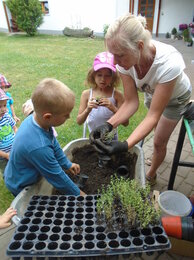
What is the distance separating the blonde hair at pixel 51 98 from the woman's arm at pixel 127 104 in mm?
825

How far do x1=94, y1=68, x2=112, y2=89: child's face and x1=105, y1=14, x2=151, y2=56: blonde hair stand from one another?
0.67 m

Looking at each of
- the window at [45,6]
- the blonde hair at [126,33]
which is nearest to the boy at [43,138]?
the blonde hair at [126,33]

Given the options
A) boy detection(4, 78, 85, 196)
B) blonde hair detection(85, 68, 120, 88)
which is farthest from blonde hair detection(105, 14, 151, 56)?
blonde hair detection(85, 68, 120, 88)

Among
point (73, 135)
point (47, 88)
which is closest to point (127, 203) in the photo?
point (47, 88)

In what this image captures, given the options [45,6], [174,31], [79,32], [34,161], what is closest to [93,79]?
[34,161]

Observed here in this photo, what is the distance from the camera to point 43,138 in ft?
4.97

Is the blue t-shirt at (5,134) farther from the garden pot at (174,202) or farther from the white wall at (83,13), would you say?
the white wall at (83,13)

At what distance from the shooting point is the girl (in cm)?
233

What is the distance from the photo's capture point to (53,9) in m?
16.3

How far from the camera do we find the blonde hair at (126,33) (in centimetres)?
163

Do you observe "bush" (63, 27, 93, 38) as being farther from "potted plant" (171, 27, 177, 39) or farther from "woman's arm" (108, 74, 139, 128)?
"woman's arm" (108, 74, 139, 128)

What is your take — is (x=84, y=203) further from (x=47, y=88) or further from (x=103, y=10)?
(x=103, y=10)

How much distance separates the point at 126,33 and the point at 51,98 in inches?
28.4

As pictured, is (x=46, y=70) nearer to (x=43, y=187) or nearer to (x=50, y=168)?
(x=43, y=187)
